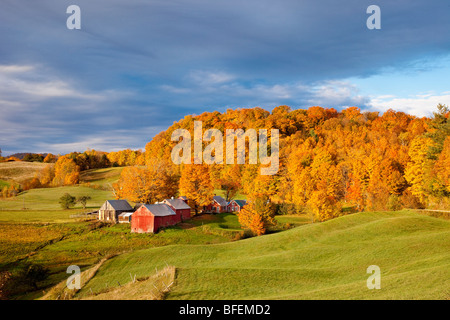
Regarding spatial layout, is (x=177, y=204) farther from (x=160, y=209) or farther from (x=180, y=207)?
(x=160, y=209)

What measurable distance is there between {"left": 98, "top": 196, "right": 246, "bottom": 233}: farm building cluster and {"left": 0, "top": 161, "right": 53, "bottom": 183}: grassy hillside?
279ft

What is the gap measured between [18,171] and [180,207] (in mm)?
111279

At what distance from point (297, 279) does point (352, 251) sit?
34.0 feet

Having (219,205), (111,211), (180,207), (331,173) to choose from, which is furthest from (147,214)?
(331,173)

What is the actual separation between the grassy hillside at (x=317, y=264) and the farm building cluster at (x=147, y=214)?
18.4 m

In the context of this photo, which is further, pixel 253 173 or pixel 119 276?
pixel 253 173

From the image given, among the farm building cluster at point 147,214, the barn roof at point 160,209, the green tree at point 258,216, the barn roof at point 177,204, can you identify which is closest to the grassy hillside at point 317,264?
the green tree at point 258,216

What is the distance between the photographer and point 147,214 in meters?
60.9

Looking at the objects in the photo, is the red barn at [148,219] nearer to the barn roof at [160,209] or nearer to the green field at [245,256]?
the barn roof at [160,209]
